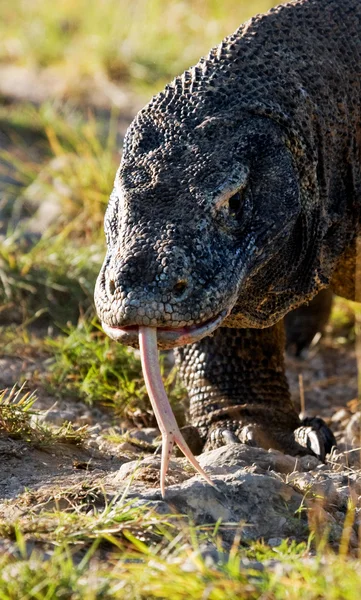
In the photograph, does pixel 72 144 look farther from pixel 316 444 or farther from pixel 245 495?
pixel 245 495

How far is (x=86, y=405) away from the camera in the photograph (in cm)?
556

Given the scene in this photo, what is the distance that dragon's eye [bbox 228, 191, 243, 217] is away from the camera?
4.02 metres

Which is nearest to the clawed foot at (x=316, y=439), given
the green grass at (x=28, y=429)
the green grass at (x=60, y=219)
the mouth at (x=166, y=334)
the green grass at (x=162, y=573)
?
the green grass at (x=28, y=429)

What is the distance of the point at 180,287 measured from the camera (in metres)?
3.67

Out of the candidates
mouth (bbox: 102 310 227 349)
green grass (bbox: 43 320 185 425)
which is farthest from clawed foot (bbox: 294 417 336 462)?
mouth (bbox: 102 310 227 349)

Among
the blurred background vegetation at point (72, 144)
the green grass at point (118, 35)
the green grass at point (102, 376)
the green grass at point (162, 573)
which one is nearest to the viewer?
the green grass at point (162, 573)

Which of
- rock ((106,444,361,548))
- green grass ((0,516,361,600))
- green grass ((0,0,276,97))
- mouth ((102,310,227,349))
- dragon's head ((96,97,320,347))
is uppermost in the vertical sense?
green grass ((0,0,276,97))

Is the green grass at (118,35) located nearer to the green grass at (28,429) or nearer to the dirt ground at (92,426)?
the dirt ground at (92,426)

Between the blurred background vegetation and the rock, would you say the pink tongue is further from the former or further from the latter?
the blurred background vegetation

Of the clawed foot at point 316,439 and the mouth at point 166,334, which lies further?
the clawed foot at point 316,439

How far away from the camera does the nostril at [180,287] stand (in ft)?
12.0

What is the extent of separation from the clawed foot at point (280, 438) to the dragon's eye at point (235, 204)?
1.22 metres

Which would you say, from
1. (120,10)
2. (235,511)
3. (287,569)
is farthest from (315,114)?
(120,10)

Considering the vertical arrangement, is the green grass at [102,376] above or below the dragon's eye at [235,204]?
below
